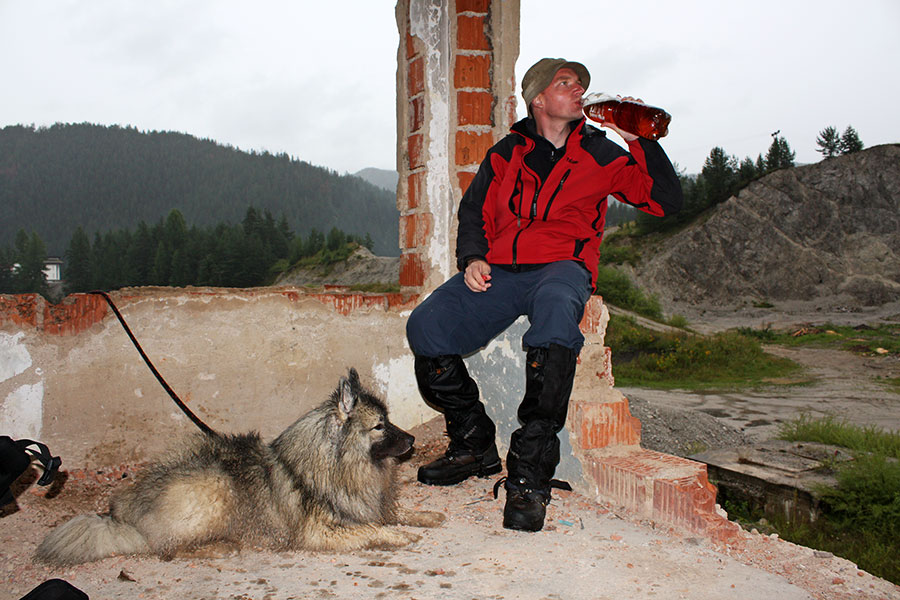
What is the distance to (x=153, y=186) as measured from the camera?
67500 millimetres

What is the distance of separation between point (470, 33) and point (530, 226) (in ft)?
5.33

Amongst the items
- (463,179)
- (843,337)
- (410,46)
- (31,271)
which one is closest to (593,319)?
(463,179)

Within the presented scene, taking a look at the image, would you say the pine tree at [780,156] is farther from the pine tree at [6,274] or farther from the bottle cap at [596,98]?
the pine tree at [6,274]

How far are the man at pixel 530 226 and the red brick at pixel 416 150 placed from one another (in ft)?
2.69

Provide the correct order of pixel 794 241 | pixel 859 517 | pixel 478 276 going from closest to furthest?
pixel 478 276 < pixel 859 517 < pixel 794 241

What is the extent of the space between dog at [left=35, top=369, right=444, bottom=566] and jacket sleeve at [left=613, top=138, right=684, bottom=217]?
148cm

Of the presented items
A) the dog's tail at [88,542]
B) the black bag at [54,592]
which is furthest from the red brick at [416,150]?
the black bag at [54,592]

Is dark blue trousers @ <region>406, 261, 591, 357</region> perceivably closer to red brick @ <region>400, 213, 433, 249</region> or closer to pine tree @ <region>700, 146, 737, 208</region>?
red brick @ <region>400, 213, 433, 249</region>

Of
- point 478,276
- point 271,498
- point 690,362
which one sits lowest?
point 690,362

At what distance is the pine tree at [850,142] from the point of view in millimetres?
32969

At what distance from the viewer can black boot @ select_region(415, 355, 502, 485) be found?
2.81 meters

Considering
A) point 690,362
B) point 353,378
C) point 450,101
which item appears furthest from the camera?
point 690,362

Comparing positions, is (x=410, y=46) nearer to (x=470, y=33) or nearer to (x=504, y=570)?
(x=470, y=33)

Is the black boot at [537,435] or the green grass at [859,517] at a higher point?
the black boot at [537,435]
